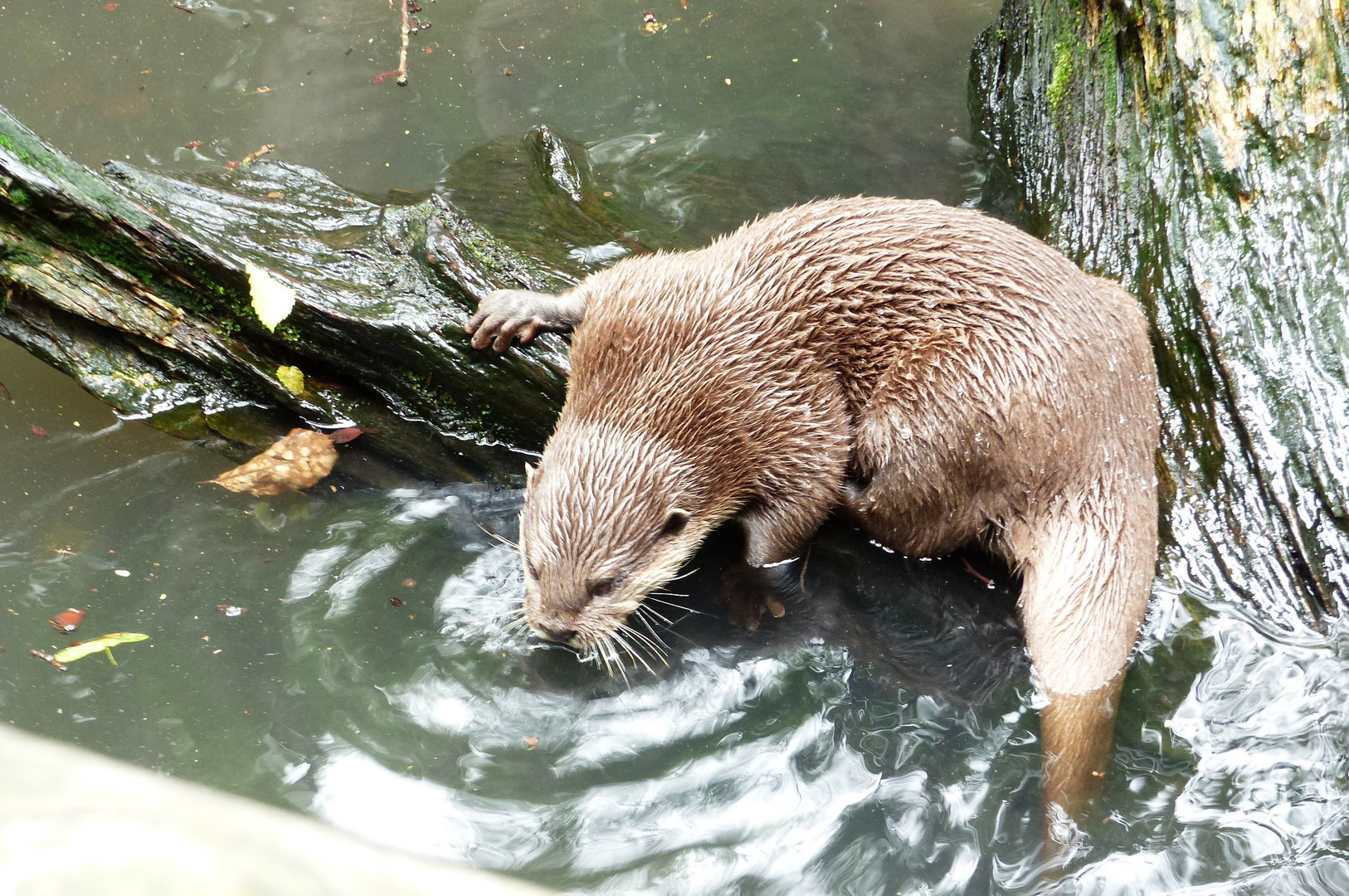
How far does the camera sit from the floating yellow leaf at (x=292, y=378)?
8.83ft

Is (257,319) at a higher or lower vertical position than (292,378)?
higher

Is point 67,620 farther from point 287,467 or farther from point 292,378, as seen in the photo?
point 292,378

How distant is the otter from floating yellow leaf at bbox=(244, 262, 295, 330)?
1.65 feet

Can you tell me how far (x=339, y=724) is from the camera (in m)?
2.07

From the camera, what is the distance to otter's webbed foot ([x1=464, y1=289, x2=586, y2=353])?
2.51m

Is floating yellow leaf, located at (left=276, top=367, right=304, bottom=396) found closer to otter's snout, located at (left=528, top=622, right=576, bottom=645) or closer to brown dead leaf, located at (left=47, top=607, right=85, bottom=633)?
brown dead leaf, located at (left=47, top=607, right=85, bottom=633)

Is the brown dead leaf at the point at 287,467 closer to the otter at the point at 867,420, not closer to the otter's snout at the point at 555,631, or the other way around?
the otter at the point at 867,420

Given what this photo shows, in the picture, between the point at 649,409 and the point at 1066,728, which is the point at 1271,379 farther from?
the point at 649,409

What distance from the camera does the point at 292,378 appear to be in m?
2.70

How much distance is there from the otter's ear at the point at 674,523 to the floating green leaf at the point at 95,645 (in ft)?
3.78

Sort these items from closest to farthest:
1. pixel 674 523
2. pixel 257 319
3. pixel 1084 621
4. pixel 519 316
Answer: pixel 1084 621, pixel 674 523, pixel 519 316, pixel 257 319

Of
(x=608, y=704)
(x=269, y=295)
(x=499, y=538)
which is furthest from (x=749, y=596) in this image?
(x=269, y=295)

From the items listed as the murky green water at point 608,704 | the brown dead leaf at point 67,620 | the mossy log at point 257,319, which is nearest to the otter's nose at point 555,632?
the murky green water at point 608,704

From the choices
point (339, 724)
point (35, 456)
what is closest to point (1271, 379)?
point (339, 724)
